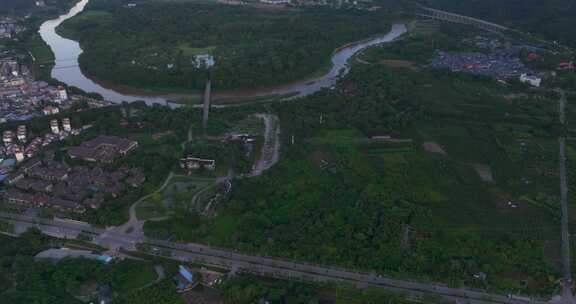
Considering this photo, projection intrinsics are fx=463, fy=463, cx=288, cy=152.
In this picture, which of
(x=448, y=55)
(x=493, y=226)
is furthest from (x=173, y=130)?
(x=448, y=55)

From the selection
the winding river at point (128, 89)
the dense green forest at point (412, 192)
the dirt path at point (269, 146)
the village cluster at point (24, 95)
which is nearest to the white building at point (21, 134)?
the village cluster at point (24, 95)

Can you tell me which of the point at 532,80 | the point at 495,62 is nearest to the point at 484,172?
the point at 532,80

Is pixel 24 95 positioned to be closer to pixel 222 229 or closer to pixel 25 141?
pixel 25 141

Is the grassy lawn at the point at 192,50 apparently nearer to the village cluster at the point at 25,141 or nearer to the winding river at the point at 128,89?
the winding river at the point at 128,89

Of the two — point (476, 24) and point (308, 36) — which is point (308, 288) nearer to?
point (308, 36)

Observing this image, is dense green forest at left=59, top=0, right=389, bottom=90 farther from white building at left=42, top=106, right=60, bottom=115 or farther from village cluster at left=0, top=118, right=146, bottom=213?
village cluster at left=0, top=118, right=146, bottom=213
